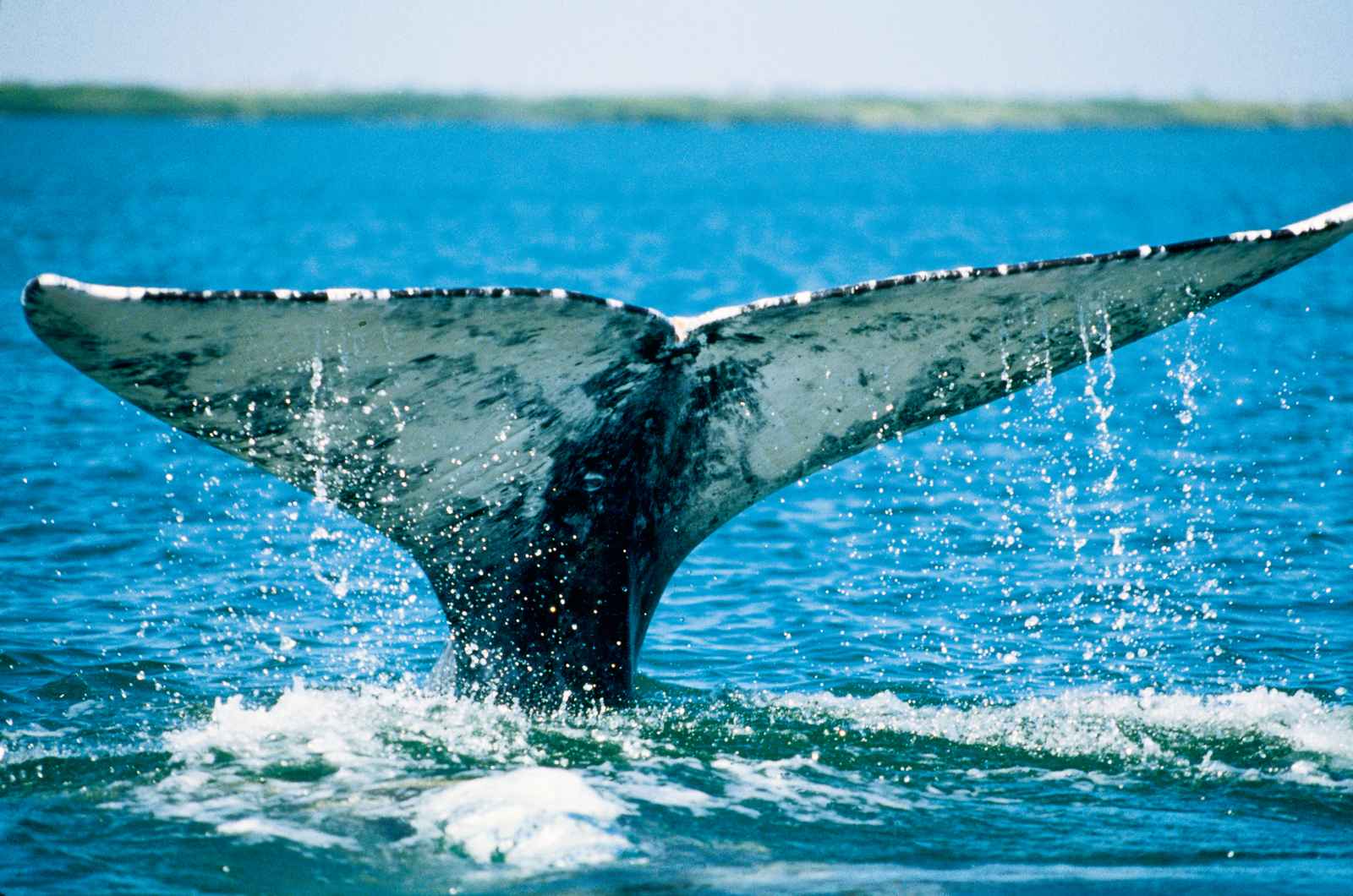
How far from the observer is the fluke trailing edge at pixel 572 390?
446 cm

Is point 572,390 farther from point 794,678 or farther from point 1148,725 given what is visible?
point 794,678

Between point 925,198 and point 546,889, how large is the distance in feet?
188

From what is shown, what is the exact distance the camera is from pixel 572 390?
16.6 ft

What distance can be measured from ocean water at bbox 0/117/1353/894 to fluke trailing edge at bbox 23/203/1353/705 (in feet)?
1.96

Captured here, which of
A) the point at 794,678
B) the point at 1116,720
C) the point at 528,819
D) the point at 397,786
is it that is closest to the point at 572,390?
the point at 528,819

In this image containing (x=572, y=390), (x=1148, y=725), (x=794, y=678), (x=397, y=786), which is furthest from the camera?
(x=794, y=678)

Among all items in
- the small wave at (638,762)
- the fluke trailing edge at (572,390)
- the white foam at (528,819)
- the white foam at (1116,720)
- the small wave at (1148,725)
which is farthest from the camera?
the white foam at (1116,720)

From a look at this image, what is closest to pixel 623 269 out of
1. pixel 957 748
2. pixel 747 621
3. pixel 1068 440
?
pixel 1068 440

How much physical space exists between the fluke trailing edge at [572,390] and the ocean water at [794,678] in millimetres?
597

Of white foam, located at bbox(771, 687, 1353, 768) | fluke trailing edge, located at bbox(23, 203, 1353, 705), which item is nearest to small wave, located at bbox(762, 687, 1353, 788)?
white foam, located at bbox(771, 687, 1353, 768)

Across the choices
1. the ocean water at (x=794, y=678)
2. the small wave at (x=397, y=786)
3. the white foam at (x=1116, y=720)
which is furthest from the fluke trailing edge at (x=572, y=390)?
the white foam at (x=1116, y=720)

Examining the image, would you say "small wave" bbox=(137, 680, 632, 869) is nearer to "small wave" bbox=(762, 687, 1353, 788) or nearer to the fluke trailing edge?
the fluke trailing edge

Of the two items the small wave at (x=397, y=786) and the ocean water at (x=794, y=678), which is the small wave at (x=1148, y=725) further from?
the small wave at (x=397, y=786)

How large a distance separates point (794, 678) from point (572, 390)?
10.6 ft
